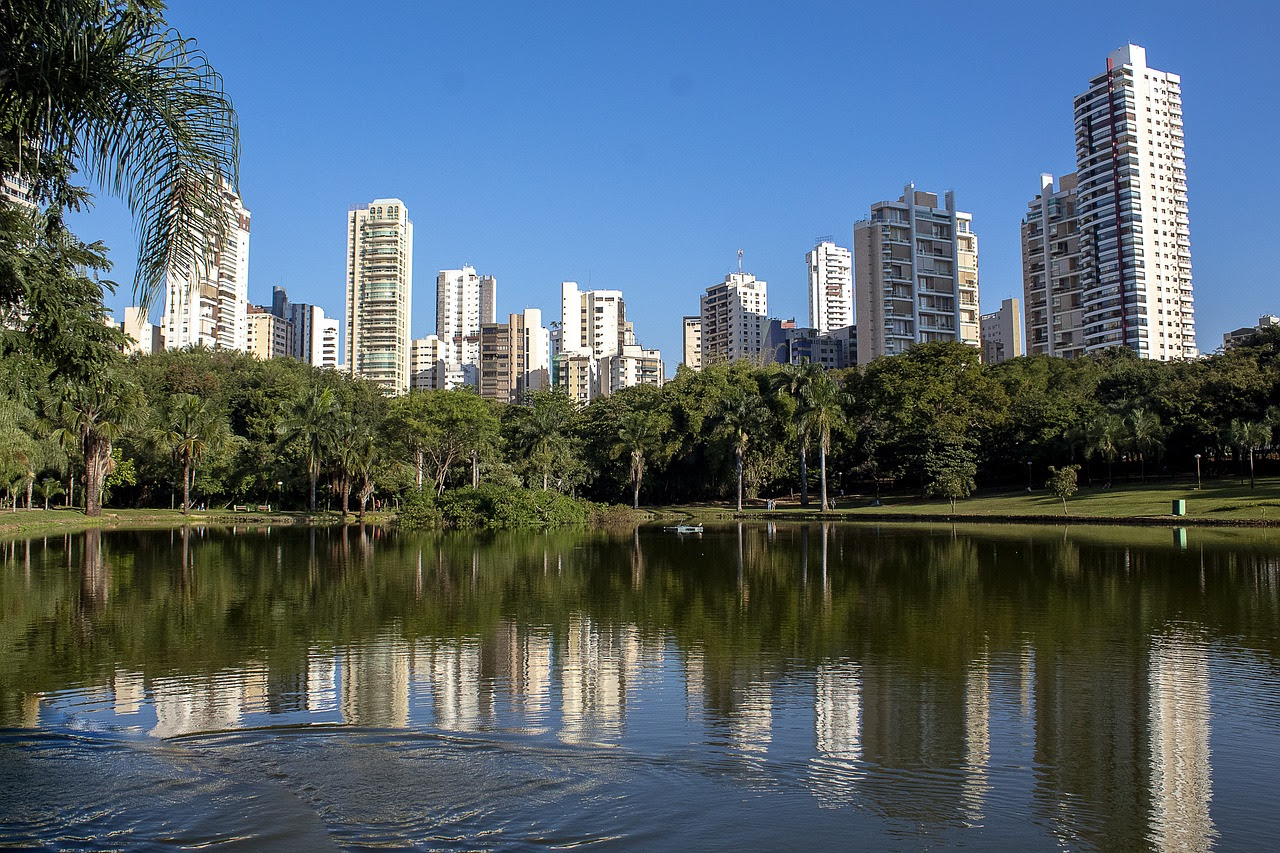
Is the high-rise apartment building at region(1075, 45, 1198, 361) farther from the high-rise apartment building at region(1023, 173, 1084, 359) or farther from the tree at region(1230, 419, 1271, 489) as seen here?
the tree at region(1230, 419, 1271, 489)

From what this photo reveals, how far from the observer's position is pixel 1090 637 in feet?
50.0

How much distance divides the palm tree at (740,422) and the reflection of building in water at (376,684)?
55.3m

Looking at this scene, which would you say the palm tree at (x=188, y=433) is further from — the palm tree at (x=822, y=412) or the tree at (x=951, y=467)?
the tree at (x=951, y=467)

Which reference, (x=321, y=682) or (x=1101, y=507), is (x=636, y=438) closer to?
(x=1101, y=507)

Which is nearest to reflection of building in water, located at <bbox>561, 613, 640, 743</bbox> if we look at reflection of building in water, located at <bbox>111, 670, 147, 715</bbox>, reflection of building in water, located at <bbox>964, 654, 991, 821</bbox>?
reflection of building in water, located at <bbox>964, 654, 991, 821</bbox>

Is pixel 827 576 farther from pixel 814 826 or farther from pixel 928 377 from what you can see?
pixel 928 377

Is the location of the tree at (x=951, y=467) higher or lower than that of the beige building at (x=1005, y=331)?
lower

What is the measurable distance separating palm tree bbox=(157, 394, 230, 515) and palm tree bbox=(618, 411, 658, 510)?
28219mm

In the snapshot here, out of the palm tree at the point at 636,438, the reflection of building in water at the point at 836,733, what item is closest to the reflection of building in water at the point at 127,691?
the reflection of building in water at the point at 836,733

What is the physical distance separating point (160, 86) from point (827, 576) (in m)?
20.7

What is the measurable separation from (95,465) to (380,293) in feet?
402

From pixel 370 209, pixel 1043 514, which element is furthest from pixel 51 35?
pixel 370 209

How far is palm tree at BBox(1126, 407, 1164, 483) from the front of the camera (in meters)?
59.2

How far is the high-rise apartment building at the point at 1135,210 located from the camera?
126m
